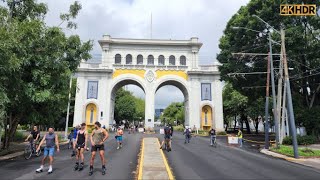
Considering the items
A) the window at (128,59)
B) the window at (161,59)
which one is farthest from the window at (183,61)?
the window at (128,59)

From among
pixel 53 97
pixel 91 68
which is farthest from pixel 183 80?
pixel 53 97

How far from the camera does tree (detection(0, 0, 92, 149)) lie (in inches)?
650

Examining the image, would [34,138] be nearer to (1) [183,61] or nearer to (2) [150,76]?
(2) [150,76]

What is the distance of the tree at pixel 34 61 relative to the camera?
650 inches

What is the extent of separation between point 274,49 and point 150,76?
30227 millimetres

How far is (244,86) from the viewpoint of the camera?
119ft

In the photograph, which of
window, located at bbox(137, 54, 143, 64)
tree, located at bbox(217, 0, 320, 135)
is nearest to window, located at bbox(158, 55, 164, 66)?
window, located at bbox(137, 54, 143, 64)

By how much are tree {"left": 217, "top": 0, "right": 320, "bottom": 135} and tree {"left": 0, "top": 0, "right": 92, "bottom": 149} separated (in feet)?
53.2

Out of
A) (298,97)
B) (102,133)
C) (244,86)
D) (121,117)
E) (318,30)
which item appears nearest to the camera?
(102,133)

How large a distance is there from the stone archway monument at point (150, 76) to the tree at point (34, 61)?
34632mm

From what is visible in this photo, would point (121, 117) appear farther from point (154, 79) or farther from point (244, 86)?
point (244, 86)

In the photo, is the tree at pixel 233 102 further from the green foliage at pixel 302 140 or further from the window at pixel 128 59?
the green foliage at pixel 302 140

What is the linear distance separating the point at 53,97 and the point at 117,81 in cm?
3886
